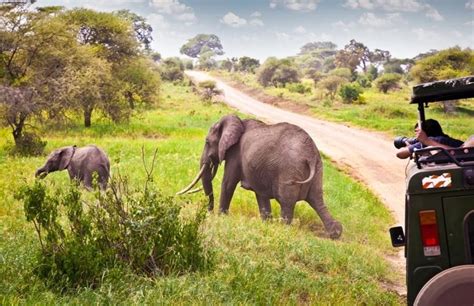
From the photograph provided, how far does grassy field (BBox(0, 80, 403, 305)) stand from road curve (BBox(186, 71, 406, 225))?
627 mm

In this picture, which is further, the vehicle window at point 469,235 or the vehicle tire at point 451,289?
the vehicle window at point 469,235

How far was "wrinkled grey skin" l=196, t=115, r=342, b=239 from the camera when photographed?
9.37m

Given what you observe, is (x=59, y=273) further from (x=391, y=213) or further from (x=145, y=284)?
(x=391, y=213)

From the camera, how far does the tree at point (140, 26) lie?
1758cm

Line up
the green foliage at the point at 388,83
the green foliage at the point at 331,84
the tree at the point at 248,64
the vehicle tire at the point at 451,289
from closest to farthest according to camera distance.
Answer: the vehicle tire at the point at 451,289 → the green foliage at the point at 331,84 → the tree at the point at 248,64 → the green foliage at the point at 388,83

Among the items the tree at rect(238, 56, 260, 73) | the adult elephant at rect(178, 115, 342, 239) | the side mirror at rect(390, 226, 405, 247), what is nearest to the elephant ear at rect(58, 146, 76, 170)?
the adult elephant at rect(178, 115, 342, 239)

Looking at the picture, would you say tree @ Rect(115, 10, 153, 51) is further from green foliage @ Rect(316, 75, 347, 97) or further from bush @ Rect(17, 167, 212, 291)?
bush @ Rect(17, 167, 212, 291)

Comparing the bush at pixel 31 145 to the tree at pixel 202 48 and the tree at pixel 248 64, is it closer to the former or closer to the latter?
the tree at pixel 202 48

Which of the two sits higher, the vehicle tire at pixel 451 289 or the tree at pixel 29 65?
the tree at pixel 29 65

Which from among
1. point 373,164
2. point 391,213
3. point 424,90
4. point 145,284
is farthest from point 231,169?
point 373,164

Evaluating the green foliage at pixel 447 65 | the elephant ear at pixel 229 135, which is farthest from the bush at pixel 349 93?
the elephant ear at pixel 229 135

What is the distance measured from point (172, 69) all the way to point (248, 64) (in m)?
6.06

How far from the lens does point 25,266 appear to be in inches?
223

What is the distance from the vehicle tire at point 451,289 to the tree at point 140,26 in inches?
560
